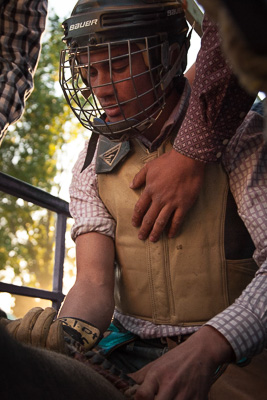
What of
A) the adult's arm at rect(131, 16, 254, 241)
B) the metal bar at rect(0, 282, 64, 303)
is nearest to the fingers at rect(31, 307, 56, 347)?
the adult's arm at rect(131, 16, 254, 241)

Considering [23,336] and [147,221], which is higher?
[147,221]

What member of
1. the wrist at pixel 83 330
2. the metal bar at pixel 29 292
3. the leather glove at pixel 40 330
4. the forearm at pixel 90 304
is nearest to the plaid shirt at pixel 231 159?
the forearm at pixel 90 304

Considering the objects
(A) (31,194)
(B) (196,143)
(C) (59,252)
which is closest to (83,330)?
(B) (196,143)

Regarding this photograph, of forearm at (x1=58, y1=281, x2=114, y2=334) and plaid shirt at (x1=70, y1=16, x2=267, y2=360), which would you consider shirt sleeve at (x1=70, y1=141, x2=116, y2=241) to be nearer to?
plaid shirt at (x1=70, y1=16, x2=267, y2=360)

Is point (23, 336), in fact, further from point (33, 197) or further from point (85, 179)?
point (33, 197)

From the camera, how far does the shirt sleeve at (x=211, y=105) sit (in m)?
1.81

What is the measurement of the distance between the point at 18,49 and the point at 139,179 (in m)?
1.30

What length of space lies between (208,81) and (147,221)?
1.82 ft

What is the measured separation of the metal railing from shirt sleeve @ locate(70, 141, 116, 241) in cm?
80

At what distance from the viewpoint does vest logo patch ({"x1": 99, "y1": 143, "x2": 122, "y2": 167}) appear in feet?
7.66

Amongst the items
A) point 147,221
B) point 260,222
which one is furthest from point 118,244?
point 260,222

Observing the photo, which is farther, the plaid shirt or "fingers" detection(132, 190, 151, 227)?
"fingers" detection(132, 190, 151, 227)

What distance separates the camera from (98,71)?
85.3 inches

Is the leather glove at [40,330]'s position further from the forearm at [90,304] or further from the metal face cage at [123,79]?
the metal face cage at [123,79]
